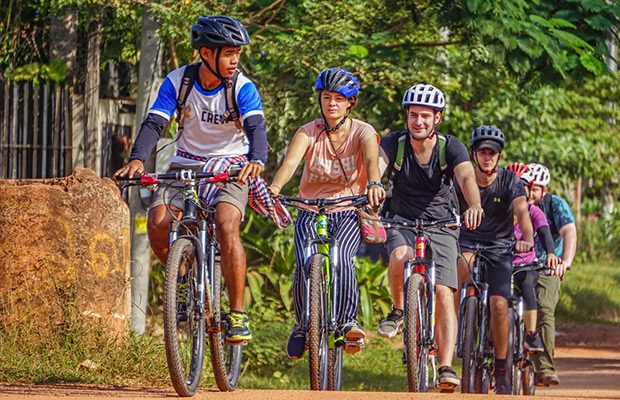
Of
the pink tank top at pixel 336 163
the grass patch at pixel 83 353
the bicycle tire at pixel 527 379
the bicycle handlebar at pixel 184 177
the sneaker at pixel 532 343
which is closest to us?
the bicycle handlebar at pixel 184 177

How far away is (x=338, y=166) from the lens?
793 centimetres

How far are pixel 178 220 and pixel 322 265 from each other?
1111mm

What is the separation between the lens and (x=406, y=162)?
8242 millimetres

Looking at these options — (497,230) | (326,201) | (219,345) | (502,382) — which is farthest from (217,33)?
(502,382)

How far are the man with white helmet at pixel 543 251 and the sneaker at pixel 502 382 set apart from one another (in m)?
1.55

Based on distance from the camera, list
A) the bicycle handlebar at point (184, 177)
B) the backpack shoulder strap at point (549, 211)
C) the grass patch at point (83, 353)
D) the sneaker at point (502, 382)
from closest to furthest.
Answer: the bicycle handlebar at point (184, 177) → the grass patch at point (83, 353) → the sneaker at point (502, 382) → the backpack shoulder strap at point (549, 211)

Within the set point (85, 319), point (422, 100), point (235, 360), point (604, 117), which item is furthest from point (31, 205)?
point (604, 117)

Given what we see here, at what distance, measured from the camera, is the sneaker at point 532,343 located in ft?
34.6

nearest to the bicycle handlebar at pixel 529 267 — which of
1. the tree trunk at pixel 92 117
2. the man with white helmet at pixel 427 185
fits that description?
the man with white helmet at pixel 427 185

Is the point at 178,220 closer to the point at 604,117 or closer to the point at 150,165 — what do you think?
the point at 150,165

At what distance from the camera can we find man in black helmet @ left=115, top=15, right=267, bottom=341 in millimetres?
6980

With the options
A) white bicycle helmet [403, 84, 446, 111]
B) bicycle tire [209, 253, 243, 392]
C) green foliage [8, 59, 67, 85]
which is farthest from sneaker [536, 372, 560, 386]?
green foliage [8, 59, 67, 85]

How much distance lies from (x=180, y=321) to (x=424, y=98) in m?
2.49

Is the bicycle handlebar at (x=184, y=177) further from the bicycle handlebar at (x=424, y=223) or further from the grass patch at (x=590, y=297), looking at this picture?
the grass patch at (x=590, y=297)
